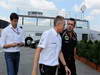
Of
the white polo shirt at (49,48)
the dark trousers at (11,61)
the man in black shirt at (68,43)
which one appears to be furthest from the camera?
the dark trousers at (11,61)

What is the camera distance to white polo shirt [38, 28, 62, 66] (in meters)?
5.82

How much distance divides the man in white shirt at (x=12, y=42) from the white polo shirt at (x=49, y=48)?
159cm

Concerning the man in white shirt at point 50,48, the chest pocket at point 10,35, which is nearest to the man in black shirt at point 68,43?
the chest pocket at point 10,35

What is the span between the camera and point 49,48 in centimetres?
588

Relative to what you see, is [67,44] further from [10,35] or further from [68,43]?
[10,35]

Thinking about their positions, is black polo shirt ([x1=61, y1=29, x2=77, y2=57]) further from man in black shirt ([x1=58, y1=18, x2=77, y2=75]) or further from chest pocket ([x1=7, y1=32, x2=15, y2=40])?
chest pocket ([x1=7, y1=32, x2=15, y2=40])

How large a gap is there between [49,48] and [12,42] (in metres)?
1.73

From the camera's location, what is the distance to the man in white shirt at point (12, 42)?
289 inches

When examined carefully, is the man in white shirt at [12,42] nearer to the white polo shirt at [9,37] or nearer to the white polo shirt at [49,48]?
the white polo shirt at [9,37]

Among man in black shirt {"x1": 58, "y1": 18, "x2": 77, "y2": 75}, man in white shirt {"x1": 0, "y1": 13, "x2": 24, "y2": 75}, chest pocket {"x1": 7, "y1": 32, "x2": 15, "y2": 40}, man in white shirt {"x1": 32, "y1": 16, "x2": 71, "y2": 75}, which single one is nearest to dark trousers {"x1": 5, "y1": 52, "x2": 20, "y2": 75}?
man in white shirt {"x1": 0, "y1": 13, "x2": 24, "y2": 75}

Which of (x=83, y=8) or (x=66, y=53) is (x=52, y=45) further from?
(x=83, y=8)

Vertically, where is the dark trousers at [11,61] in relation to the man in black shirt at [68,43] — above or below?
below

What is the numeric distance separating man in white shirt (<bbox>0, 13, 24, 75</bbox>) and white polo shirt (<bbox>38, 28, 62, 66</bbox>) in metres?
1.59

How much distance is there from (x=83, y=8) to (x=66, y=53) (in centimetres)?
2852
